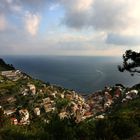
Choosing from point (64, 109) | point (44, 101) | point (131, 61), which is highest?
point (131, 61)

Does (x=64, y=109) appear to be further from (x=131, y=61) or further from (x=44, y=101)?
(x=131, y=61)

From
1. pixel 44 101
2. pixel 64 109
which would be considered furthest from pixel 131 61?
pixel 44 101

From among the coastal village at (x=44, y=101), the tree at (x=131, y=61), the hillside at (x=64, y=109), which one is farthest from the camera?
the coastal village at (x=44, y=101)

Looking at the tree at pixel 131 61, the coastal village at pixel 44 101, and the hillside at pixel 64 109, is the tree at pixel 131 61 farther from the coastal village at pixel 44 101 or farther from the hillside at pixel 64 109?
the coastal village at pixel 44 101

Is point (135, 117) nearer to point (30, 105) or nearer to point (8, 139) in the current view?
point (8, 139)

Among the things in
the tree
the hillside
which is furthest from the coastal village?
the tree

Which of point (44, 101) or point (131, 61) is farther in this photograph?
point (44, 101)

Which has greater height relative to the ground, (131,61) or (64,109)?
(131,61)

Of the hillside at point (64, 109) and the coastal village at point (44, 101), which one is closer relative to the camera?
the hillside at point (64, 109)

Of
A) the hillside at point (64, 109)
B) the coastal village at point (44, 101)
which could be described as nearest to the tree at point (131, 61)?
the hillside at point (64, 109)
